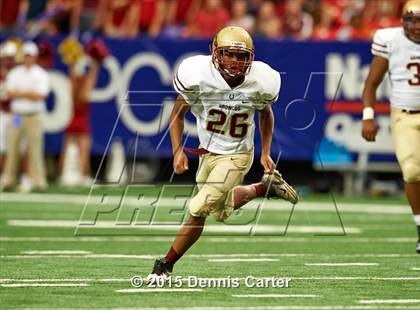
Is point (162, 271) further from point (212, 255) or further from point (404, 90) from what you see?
point (404, 90)

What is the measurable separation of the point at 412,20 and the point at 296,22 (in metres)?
7.04

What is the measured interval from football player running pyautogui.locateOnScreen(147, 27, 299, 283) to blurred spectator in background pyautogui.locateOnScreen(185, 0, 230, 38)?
7982 mm

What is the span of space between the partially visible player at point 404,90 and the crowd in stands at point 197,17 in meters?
6.04

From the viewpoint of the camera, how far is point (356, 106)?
13727 mm

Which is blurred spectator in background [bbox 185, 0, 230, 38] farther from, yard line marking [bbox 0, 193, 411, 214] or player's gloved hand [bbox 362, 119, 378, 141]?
player's gloved hand [bbox 362, 119, 378, 141]

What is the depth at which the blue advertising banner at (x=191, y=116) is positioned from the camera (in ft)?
45.1

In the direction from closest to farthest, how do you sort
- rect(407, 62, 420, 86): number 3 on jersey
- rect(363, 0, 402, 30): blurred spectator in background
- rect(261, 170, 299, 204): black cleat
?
rect(261, 170, 299, 204): black cleat, rect(407, 62, 420, 86): number 3 on jersey, rect(363, 0, 402, 30): blurred spectator in background

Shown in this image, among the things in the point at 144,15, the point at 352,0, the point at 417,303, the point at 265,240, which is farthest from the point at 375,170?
the point at 417,303

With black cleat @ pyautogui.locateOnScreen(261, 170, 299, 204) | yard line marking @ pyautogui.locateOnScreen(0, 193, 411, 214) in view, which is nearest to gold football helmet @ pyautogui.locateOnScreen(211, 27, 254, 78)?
black cleat @ pyautogui.locateOnScreen(261, 170, 299, 204)

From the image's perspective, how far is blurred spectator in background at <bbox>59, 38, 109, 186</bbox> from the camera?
1445 centimetres

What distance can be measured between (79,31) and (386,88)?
415 centimetres

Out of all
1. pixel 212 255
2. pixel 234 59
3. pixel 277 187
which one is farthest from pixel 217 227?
pixel 234 59

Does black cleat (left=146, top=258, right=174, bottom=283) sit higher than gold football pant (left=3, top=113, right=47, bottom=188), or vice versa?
black cleat (left=146, top=258, right=174, bottom=283)

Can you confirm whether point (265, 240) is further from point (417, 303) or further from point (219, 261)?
point (417, 303)
